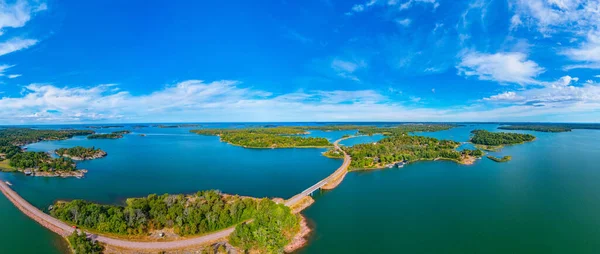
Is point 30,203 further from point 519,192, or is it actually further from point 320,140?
point 320,140

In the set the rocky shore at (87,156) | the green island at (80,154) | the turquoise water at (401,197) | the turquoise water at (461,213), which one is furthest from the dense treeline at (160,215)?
the green island at (80,154)

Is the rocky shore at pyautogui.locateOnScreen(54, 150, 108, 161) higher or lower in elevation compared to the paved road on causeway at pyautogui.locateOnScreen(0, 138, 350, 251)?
higher

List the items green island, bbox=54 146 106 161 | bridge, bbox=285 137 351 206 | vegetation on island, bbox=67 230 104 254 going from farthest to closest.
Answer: green island, bbox=54 146 106 161 → bridge, bbox=285 137 351 206 → vegetation on island, bbox=67 230 104 254

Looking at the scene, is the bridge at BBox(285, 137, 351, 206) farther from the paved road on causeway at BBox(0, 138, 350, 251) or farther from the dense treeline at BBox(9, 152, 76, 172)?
the dense treeline at BBox(9, 152, 76, 172)

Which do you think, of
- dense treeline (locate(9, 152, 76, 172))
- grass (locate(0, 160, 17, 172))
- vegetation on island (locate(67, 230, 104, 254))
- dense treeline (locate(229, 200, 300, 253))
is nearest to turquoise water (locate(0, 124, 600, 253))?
vegetation on island (locate(67, 230, 104, 254))

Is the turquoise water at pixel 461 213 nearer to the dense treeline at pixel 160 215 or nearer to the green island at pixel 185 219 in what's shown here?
the green island at pixel 185 219

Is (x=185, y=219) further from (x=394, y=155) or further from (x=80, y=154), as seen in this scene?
(x=80, y=154)

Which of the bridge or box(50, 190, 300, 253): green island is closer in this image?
box(50, 190, 300, 253): green island
